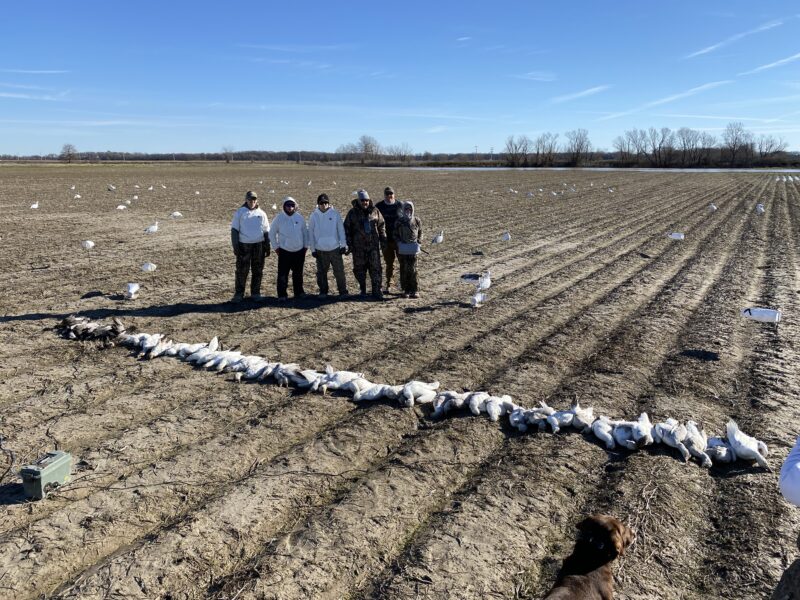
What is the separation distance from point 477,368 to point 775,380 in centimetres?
328

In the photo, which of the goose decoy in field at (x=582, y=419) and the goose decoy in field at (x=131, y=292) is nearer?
the goose decoy in field at (x=582, y=419)

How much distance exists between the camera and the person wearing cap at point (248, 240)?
9.44 metres

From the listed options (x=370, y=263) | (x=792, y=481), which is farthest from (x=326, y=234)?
(x=792, y=481)

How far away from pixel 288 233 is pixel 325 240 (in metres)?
0.61

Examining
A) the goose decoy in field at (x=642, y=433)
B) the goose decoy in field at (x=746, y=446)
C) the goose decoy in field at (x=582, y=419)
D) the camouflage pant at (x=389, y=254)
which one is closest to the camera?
the goose decoy in field at (x=746, y=446)

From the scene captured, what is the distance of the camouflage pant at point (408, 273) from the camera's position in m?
10.1

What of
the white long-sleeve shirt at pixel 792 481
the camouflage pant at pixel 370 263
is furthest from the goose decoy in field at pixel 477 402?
the camouflage pant at pixel 370 263

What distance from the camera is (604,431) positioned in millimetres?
5176

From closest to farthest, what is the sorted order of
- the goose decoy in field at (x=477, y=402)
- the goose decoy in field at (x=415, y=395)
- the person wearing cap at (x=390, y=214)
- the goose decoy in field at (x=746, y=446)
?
the goose decoy in field at (x=746, y=446) → the goose decoy in field at (x=477, y=402) → the goose decoy in field at (x=415, y=395) → the person wearing cap at (x=390, y=214)

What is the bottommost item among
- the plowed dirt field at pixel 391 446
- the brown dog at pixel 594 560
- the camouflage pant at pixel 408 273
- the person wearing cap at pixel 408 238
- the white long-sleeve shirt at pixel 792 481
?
the plowed dirt field at pixel 391 446

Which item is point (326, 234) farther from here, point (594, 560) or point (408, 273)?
point (594, 560)

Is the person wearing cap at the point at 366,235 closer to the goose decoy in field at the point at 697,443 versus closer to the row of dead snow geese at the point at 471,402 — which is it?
the row of dead snow geese at the point at 471,402

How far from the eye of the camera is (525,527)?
3982 millimetres

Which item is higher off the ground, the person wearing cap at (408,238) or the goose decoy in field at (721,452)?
the person wearing cap at (408,238)
